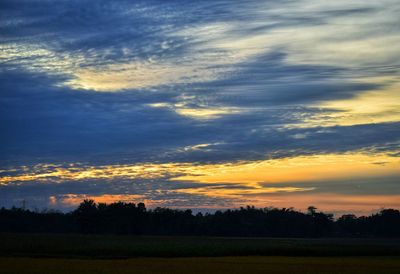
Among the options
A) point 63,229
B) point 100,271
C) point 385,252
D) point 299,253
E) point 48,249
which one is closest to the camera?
point 100,271

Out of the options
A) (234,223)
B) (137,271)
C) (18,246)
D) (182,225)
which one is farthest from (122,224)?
(137,271)

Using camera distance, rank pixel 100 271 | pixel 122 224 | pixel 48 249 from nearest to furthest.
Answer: pixel 100 271 < pixel 48 249 < pixel 122 224

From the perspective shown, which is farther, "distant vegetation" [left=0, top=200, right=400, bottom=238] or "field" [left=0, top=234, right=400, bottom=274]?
"distant vegetation" [left=0, top=200, right=400, bottom=238]

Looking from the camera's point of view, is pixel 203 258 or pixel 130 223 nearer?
pixel 203 258

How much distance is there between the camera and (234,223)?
194m

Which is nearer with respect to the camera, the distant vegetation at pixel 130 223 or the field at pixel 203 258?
the field at pixel 203 258

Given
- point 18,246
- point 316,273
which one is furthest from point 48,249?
point 316,273

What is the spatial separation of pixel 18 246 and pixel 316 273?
1796 inches

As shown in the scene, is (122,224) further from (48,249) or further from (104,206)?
(48,249)

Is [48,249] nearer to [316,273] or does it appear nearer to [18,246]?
[18,246]

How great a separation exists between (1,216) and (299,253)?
142608 mm

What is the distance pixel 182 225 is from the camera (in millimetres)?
185125

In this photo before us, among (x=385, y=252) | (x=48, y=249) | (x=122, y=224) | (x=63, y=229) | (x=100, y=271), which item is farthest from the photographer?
(x=63, y=229)

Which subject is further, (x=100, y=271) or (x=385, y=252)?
(x=385, y=252)
